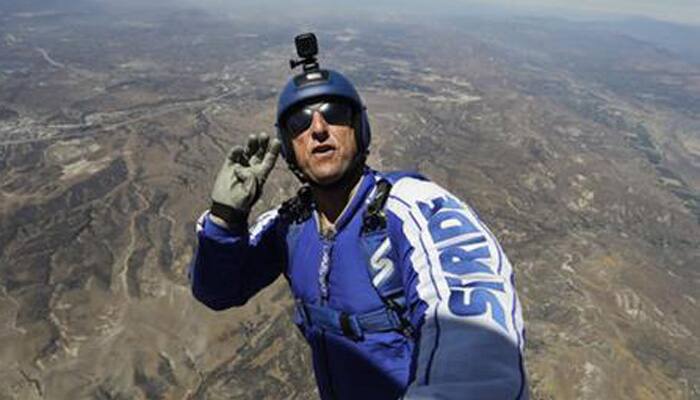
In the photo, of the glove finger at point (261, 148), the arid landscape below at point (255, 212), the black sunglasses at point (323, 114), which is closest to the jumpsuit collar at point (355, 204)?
the black sunglasses at point (323, 114)

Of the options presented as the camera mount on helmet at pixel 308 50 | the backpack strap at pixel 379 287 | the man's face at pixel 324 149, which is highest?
the camera mount on helmet at pixel 308 50

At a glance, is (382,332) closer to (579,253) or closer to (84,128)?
(579,253)

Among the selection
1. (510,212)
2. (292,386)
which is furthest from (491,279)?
(510,212)

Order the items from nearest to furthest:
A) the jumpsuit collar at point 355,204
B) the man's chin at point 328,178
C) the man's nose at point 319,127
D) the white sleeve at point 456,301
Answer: the white sleeve at point 456,301, the jumpsuit collar at point 355,204, the man's chin at point 328,178, the man's nose at point 319,127

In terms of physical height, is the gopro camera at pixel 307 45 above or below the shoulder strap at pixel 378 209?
above

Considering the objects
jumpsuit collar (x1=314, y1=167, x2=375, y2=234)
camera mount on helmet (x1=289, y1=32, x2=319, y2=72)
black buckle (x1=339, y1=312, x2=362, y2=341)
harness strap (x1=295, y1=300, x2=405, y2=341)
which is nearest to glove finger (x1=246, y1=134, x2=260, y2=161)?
camera mount on helmet (x1=289, y1=32, x2=319, y2=72)

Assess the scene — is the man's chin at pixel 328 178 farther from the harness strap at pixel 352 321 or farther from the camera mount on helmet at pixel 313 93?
the harness strap at pixel 352 321
